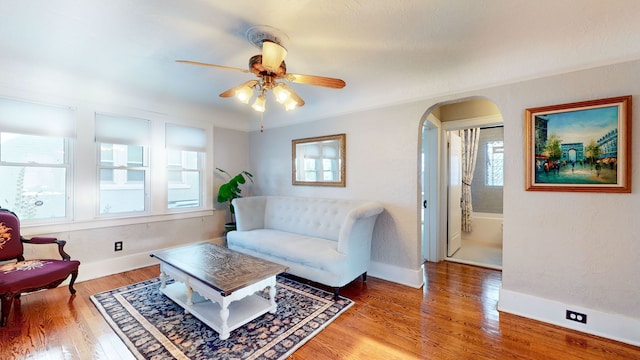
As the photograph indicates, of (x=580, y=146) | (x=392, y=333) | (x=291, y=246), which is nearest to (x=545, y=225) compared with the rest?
(x=580, y=146)

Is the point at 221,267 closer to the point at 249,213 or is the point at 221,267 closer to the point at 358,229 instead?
the point at 358,229

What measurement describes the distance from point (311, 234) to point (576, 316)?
271 centimetres

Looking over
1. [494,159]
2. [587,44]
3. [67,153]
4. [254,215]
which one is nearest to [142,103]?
[67,153]

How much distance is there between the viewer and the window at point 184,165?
4012 millimetres

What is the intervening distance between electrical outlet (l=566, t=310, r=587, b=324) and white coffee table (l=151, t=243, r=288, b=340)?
98.6 inches

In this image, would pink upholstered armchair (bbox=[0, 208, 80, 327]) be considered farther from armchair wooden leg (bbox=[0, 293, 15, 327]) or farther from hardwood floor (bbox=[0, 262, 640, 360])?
hardwood floor (bbox=[0, 262, 640, 360])

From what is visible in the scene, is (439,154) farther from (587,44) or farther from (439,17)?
(439,17)

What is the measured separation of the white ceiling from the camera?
5.58 ft

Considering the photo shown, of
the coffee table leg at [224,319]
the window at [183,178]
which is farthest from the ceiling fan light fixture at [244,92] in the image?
the window at [183,178]

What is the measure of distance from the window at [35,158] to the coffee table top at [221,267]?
1.58 metres

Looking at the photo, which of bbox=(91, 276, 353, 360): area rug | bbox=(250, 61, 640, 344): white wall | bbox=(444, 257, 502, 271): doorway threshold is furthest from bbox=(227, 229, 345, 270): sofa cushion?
bbox=(444, 257, 502, 271): doorway threshold

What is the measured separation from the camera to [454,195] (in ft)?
14.1

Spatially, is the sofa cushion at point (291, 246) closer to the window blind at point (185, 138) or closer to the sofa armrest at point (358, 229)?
the sofa armrest at point (358, 229)

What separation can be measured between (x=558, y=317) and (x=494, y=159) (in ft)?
14.1
